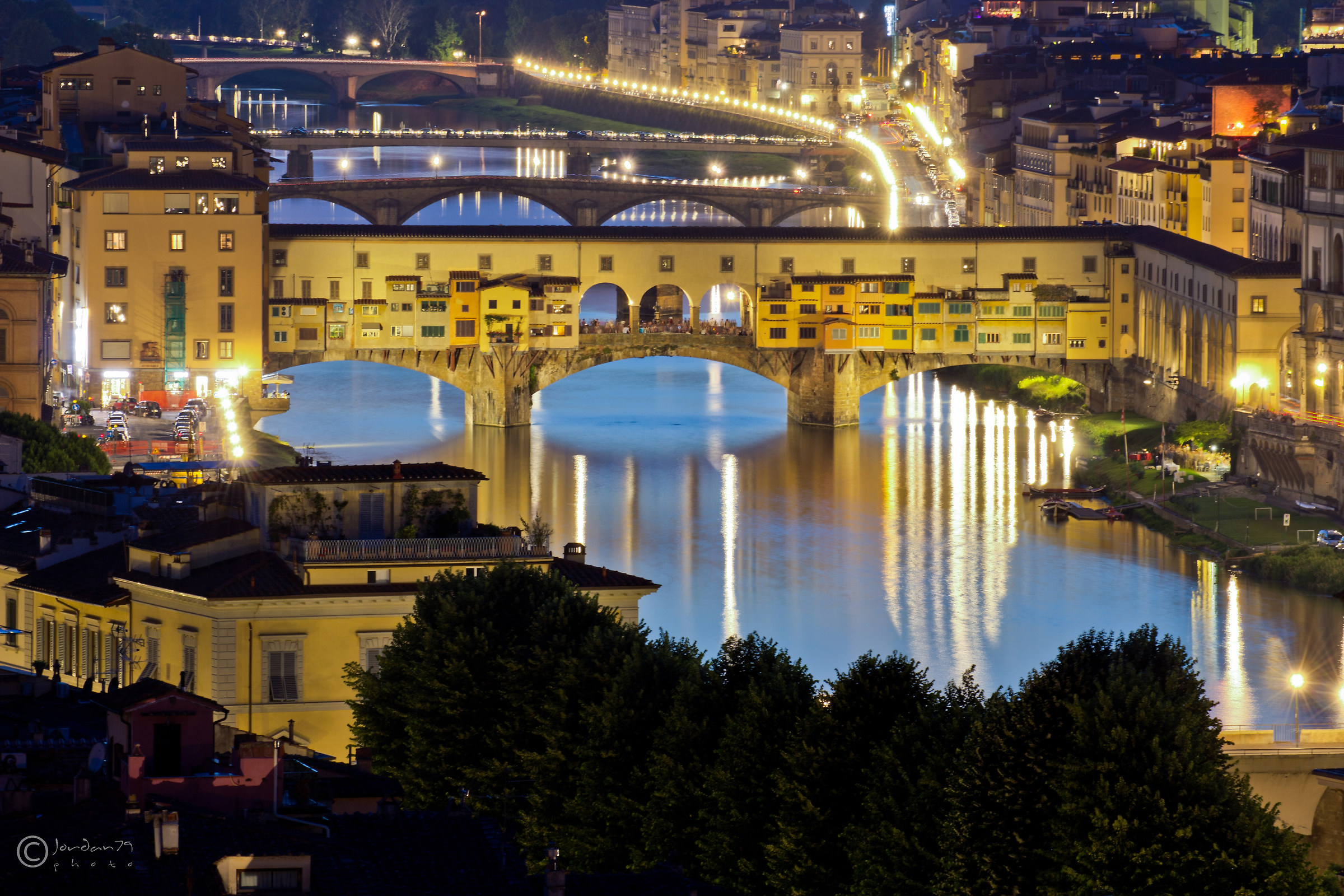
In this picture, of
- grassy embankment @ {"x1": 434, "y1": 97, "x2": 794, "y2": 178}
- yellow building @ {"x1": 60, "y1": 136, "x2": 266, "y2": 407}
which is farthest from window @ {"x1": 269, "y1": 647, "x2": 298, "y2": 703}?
grassy embankment @ {"x1": 434, "y1": 97, "x2": 794, "y2": 178}

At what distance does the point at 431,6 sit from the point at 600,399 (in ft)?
287

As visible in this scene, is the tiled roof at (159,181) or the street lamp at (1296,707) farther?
the tiled roof at (159,181)

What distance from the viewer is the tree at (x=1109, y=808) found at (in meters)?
16.6

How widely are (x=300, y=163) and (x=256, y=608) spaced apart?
6576 centimetres

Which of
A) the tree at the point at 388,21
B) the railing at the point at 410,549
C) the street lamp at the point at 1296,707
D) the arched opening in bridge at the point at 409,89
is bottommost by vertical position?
the street lamp at the point at 1296,707

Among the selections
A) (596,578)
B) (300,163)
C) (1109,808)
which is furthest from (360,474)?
(300,163)

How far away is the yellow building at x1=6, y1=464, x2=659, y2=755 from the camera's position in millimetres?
23047

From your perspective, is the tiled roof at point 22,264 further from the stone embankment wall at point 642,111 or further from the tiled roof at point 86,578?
the stone embankment wall at point 642,111

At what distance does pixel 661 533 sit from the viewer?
137 ft

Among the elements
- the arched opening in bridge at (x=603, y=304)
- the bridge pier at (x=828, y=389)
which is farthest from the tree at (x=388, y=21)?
the bridge pier at (x=828, y=389)

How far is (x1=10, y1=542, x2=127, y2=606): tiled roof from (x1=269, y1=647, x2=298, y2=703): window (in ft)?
4.61

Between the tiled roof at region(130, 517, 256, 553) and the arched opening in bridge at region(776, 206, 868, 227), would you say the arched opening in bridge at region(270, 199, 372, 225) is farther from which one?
the tiled roof at region(130, 517, 256, 553)

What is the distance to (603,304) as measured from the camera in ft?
226

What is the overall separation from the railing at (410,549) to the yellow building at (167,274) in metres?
25.8
